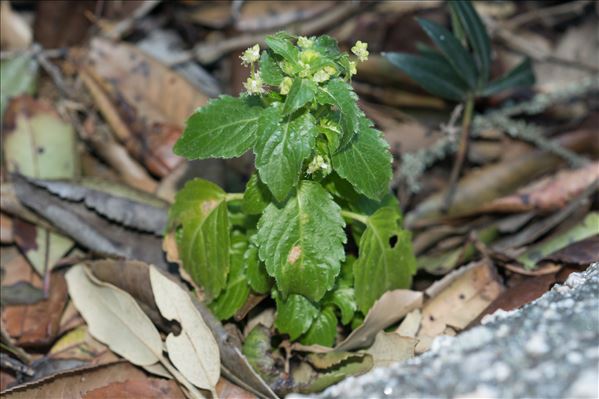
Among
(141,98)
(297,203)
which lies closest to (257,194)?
(297,203)

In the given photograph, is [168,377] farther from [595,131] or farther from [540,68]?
[540,68]

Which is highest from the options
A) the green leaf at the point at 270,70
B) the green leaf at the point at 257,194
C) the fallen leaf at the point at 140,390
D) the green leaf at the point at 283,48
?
the green leaf at the point at 283,48

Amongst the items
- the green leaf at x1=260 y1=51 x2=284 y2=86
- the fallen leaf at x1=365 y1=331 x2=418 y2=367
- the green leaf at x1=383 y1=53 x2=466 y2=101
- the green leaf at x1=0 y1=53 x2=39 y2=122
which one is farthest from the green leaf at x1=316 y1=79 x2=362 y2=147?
the green leaf at x1=0 y1=53 x2=39 y2=122

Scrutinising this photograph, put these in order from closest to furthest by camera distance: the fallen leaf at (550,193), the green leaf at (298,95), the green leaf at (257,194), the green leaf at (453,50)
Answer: the green leaf at (298,95)
the green leaf at (257,194)
the green leaf at (453,50)
the fallen leaf at (550,193)

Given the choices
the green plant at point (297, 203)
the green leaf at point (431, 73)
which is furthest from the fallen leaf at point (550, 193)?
the green plant at point (297, 203)

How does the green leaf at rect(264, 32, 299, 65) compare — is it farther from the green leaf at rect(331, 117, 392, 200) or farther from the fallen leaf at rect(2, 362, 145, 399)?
the fallen leaf at rect(2, 362, 145, 399)

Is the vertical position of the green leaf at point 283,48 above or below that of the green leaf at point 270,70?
above

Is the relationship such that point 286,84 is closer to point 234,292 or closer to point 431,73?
point 234,292

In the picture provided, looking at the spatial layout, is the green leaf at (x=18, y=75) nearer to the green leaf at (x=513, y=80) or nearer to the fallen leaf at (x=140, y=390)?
the fallen leaf at (x=140, y=390)
